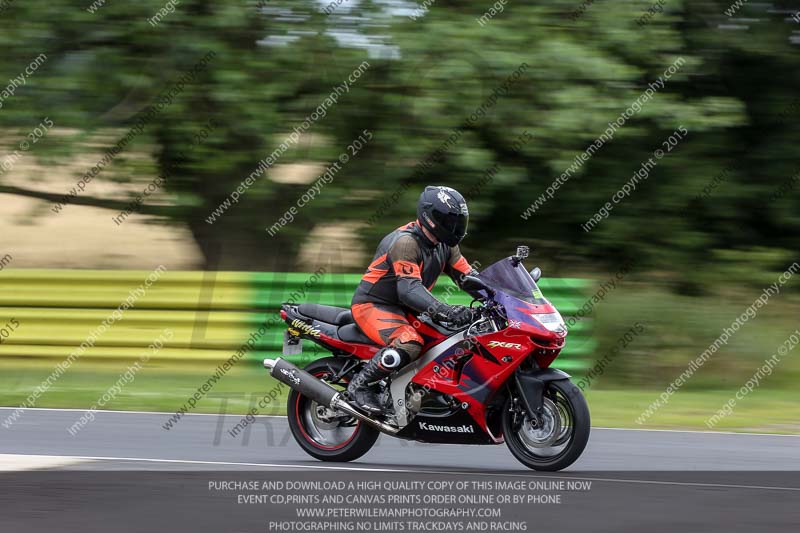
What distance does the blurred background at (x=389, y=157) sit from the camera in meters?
12.8

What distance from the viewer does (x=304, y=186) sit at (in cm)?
1498

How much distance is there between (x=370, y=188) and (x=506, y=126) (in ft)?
6.21

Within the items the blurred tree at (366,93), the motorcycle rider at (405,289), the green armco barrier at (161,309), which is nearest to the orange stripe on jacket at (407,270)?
the motorcycle rider at (405,289)

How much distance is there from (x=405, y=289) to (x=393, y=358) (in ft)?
1.52

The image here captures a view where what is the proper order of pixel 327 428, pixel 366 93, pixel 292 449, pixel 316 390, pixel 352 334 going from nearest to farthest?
pixel 316 390, pixel 352 334, pixel 327 428, pixel 292 449, pixel 366 93

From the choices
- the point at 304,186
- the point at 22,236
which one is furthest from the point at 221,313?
the point at 22,236

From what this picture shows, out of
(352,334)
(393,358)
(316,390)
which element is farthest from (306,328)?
(393,358)

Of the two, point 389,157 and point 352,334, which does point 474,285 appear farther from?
point 389,157

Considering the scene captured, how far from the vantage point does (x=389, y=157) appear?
14547mm

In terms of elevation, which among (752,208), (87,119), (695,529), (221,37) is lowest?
(752,208)

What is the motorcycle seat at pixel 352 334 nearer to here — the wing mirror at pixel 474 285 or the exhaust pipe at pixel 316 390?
the exhaust pipe at pixel 316 390

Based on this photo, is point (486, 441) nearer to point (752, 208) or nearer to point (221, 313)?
point (221, 313)

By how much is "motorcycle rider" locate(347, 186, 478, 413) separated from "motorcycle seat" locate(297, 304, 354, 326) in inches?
7.2

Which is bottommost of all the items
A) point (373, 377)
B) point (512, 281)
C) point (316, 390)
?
point (316, 390)
